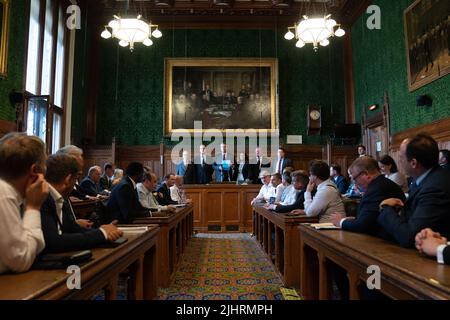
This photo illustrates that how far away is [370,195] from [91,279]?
192 cm

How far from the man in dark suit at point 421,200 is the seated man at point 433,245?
143 millimetres

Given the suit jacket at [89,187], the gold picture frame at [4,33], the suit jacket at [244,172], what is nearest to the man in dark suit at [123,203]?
the suit jacket at [89,187]

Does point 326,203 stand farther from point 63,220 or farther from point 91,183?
point 91,183

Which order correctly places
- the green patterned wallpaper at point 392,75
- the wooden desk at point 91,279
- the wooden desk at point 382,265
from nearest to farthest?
the wooden desk at point 91,279 < the wooden desk at point 382,265 < the green patterned wallpaper at point 392,75

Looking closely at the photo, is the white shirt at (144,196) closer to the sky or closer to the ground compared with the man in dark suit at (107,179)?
closer to the ground

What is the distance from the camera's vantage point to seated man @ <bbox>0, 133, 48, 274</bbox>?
4.40 ft

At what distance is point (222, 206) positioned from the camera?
9266 millimetres

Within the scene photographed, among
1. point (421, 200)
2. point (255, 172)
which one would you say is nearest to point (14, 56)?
point (255, 172)

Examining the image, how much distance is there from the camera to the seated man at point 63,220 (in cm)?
175

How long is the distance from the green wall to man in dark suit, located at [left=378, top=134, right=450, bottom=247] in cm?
691

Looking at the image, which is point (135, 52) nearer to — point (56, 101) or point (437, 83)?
point (56, 101)

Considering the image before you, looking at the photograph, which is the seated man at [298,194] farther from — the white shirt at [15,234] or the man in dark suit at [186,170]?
the man in dark suit at [186,170]

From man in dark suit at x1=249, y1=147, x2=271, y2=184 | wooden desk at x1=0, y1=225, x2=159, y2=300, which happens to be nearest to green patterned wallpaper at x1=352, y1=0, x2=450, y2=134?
man in dark suit at x1=249, y1=147, x2=271, y2=184

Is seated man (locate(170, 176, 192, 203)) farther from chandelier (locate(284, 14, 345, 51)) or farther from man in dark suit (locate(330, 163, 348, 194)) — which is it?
chandelier (locate(284, 14, 345, 51))
